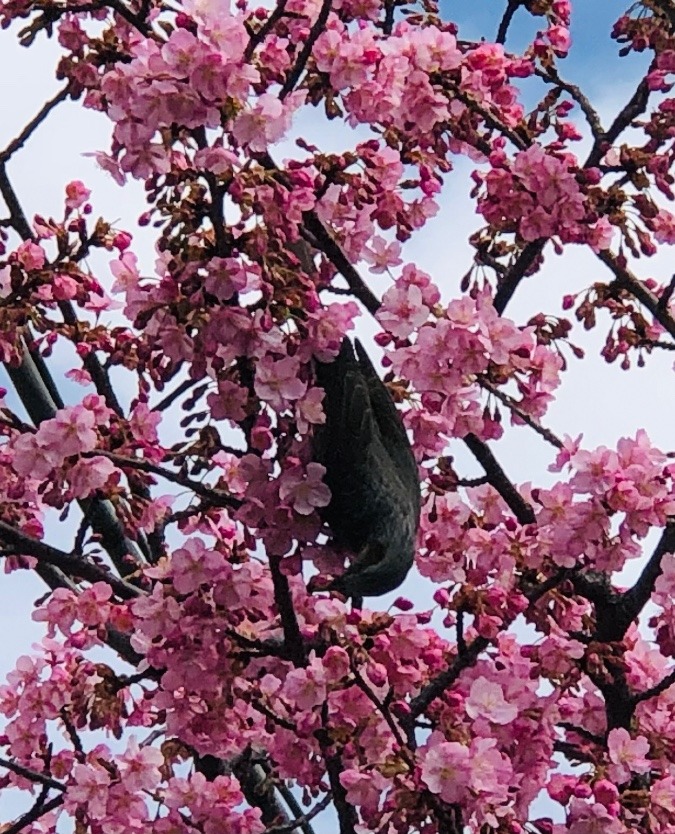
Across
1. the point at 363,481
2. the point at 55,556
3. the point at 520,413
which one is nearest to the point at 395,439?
the point at 363,481

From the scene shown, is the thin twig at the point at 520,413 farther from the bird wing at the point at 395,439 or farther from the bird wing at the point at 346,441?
the bird wing at the point at 346,441

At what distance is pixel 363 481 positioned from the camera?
2.46 meters

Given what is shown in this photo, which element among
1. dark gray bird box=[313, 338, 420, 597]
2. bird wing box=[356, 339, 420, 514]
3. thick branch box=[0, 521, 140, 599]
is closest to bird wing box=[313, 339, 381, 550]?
dark gray bird box=[313, 338, 420, 597]

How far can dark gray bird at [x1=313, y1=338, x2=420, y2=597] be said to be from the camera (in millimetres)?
2430

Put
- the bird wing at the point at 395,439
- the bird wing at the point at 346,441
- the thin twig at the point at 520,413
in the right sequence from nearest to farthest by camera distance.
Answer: the bird wing at the point at 346,441
the bird wing at the point at 395,439
the thin twig at the point at 520,413

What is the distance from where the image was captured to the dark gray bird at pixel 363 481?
243 cm

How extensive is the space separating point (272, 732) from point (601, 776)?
2.50 ft

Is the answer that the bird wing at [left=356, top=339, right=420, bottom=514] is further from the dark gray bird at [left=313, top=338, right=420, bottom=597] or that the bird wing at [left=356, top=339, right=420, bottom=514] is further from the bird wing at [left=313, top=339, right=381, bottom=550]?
the bird wing at [left=313, top=339, right=381, bottom=550]

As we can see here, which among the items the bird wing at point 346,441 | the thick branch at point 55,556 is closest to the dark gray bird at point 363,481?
the bird wing at point 346,441

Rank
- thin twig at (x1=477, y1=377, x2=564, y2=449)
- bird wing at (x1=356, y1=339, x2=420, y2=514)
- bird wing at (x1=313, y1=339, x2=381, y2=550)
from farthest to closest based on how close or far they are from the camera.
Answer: thin twig at (x1=477, y1=377, x2=564, y2=449), bird wing at (x1=356, y1=339, x2=420, y2=514), bird wing at (x1=313, y1=339, x2=381, y2=550)

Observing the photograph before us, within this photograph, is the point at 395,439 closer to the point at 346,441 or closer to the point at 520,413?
the point at 346,441

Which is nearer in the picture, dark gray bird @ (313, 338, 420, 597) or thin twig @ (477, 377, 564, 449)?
dark gray bird @ (313, 338, 420, 597)

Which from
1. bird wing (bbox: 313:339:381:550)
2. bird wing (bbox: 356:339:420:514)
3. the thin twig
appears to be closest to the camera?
bird wing (bbox: 313:339:381:550)

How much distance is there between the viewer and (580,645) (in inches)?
113
